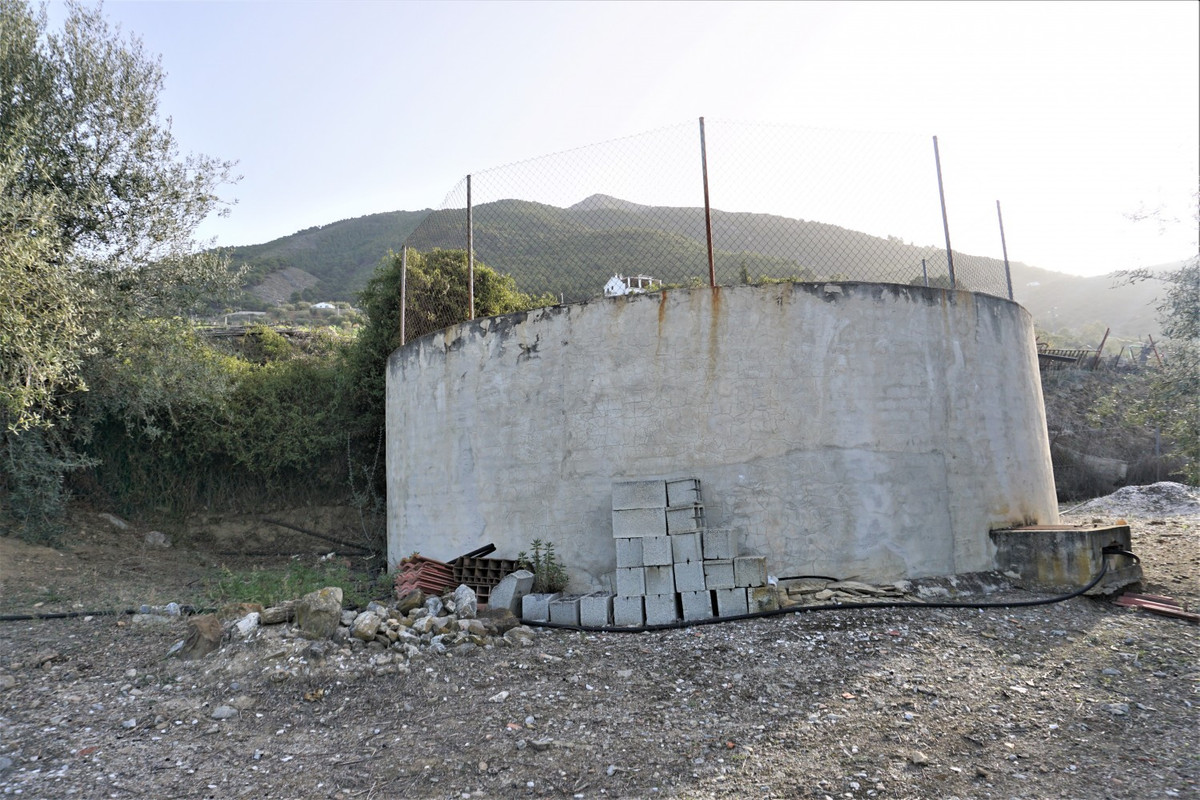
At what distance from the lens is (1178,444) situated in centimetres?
1163

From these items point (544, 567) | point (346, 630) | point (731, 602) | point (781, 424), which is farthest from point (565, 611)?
point (781, 424)

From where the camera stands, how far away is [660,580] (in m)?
6.82

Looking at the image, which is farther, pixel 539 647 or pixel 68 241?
pixel 68 241

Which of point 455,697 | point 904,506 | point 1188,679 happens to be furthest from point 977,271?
point 455,697

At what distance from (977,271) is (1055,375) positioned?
1757 cm

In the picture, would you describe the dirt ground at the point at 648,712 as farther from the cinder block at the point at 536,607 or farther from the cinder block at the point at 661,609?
the cinder block at the point at 536,607

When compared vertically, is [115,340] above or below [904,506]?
above

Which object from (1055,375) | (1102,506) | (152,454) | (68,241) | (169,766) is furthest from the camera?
(1055,375)

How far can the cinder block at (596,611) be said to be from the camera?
6793 millimetres

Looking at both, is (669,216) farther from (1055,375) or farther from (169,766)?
(1055,375)

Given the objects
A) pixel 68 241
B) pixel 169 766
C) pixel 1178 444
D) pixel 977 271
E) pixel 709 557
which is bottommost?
pixel 169 766

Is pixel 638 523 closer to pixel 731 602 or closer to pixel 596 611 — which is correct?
pixel 596 611

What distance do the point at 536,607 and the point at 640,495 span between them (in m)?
1.53

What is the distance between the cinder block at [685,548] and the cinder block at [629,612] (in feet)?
1.72
